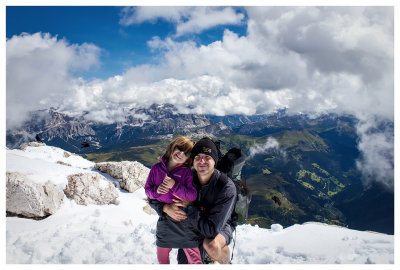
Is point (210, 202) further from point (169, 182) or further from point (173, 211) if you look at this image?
point (169, 182)

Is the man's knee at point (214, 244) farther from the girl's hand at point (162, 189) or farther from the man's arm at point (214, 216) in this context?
the girl's hand at point (162, 189)

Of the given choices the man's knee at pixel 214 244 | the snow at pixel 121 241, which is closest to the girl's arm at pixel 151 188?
the man's knee at pixel 214 244

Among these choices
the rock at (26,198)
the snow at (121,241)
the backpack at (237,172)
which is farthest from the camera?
the rock at (26,198)

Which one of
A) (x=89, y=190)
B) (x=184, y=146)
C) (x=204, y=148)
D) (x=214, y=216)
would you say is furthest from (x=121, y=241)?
(x=204, y=148)

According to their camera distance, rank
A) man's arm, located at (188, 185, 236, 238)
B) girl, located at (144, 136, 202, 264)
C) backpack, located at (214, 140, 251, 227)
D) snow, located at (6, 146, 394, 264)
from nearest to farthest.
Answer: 1. man's arm, located at (188, 185, 236, 238)
2. girl, located at (144, 136, 202, 264)
3. backpack, located at (214, 140, 251, 227)
4. snow, located at (6, 146, 394, 264)

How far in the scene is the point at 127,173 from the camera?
1814cm

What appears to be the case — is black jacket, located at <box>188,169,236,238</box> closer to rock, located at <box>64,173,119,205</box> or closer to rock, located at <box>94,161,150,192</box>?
rock, located at <box>64,173,119,205</box>

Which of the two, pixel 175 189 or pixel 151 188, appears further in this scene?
pixel 151 188

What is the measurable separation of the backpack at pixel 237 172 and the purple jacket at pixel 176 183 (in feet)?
5.49

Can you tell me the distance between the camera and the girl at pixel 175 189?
18.5 ft

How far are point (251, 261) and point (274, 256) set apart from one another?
1001 mm

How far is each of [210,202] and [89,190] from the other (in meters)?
11.3

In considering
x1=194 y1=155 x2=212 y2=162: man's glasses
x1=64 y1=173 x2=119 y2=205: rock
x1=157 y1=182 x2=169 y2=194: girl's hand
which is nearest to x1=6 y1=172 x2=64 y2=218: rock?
x1=64 y1=173 x2=119 y2=205: rock

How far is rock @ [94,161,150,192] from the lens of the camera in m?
17.6
